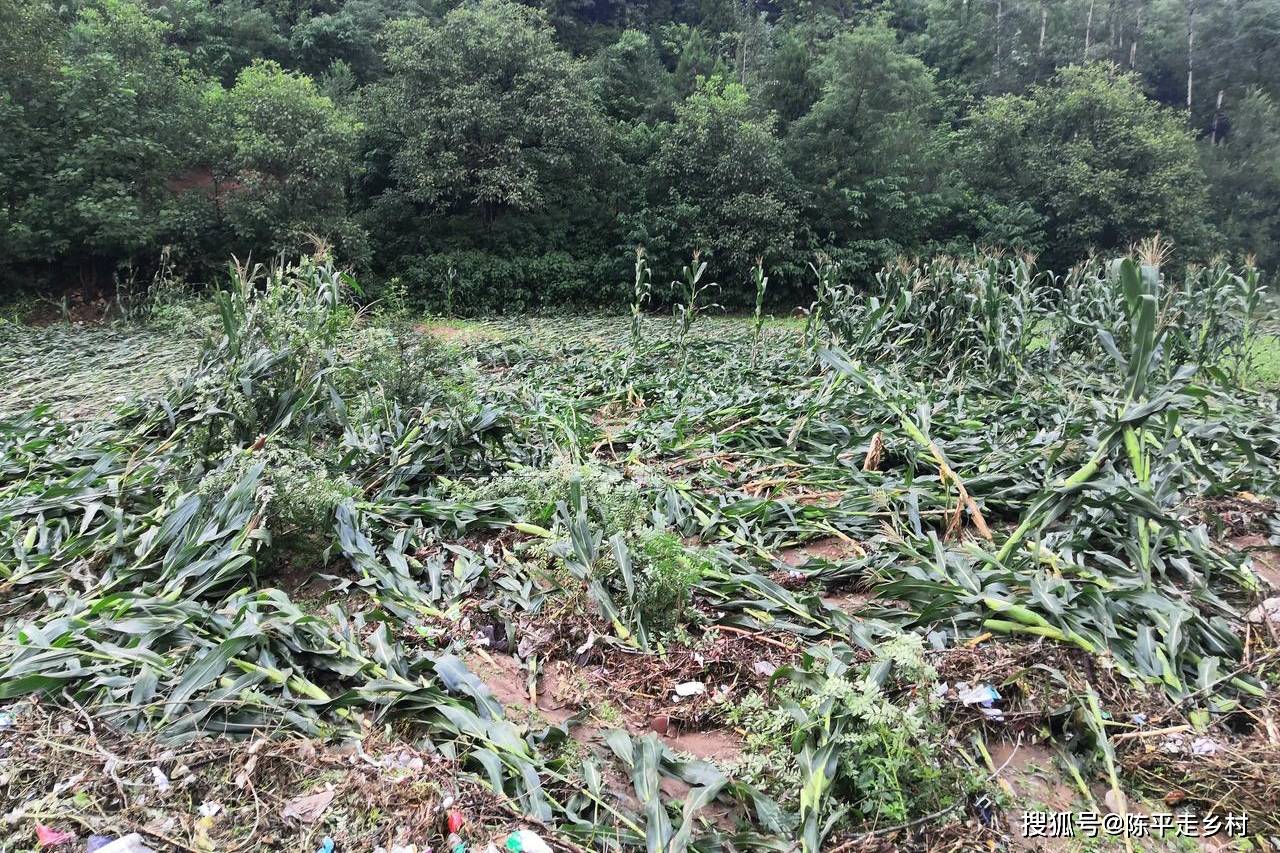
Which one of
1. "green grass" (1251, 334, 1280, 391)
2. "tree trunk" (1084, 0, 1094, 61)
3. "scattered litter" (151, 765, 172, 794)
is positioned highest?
"tree trunk" (1084, 0, 1094, 61)

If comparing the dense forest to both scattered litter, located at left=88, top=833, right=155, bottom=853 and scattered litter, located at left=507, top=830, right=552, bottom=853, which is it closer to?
scattered litter, located at left=88, top=833, right=155, bottom=853

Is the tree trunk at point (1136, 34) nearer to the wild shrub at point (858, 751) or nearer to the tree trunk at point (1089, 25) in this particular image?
the tree trunk at point (1089, 25)

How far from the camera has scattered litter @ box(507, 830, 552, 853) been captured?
1594 mm

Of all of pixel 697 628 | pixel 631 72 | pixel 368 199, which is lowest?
pixel 697 628

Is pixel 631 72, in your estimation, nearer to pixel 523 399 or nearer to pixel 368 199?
pixel 368 199

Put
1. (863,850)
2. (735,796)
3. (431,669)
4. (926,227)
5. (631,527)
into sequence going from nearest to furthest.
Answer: (863,850)
(735,796)
(431,669)
(631,527)
(926,227)

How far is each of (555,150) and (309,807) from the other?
14614 millimetres

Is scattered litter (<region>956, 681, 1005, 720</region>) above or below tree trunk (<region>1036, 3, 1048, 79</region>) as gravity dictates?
below

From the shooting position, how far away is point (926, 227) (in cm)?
1794

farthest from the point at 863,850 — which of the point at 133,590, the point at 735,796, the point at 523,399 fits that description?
the point at 523,399

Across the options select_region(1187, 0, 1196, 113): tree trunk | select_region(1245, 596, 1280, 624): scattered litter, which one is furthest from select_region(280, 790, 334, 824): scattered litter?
select_region(1187, 0, 1196, 113): tree trunk

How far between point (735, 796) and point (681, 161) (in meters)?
15.7

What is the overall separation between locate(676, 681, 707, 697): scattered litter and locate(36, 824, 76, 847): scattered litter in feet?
5.06

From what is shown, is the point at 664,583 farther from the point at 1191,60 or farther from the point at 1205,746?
the point at 1191,60
